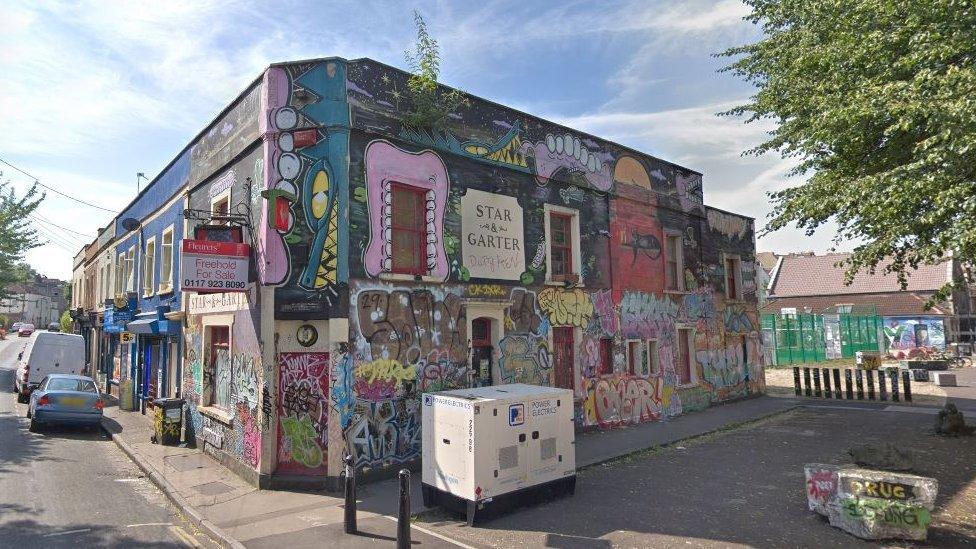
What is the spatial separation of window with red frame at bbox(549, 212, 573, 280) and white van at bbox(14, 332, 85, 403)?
18.9 meters

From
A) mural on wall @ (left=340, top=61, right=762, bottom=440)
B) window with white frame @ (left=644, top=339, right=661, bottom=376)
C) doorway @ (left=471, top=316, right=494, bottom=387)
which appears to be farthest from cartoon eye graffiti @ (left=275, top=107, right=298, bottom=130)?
window with white frame @ (left=644, top=339, right=661, bottom=376)

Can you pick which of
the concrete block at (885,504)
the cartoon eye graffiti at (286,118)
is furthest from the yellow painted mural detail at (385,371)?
the concrete block at (885,504)

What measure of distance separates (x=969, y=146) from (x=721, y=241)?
1312cm

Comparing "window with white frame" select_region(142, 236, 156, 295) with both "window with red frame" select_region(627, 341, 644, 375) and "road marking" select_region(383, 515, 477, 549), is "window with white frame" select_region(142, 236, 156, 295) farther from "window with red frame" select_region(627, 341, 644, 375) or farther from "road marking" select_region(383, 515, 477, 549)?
"window with red frame" select_region(627, 341, 644, 375)

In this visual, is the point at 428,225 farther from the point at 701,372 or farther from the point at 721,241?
the point at 721,241

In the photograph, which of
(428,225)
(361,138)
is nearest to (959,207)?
(428,225)

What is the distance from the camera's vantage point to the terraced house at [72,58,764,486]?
9867 millimetres

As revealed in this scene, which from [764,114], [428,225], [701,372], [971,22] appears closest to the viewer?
[971,22]

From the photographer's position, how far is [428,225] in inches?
451

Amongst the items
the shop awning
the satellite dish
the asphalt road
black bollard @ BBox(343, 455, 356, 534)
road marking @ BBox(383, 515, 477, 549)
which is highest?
the satellite dish

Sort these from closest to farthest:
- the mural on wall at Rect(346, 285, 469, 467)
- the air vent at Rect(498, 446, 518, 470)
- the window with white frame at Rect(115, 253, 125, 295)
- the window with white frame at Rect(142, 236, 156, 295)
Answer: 1. the air vent at Rect(498, 446, 518, 470)
2. the mural on wall at Rect(346, 285, 469, 467)
3. the window with white frame at Rect(142, 236, 156, 295)
4. the window with white frame at Rect(115, 253, 125, 295)

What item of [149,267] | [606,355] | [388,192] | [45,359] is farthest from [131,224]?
[606,355]

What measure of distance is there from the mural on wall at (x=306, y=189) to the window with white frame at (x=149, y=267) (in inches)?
398

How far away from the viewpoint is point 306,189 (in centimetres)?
1023
